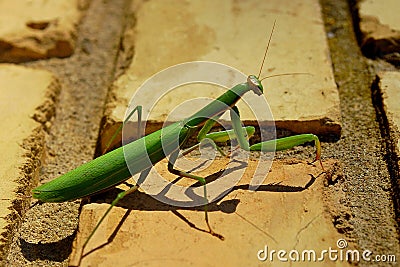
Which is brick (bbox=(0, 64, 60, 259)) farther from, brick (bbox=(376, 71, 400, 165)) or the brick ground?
brick (bbox=(376, 71, 400, 165))

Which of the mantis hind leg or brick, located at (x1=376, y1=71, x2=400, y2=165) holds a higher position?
brick, located at (x1=376, y1=71, x2=400, y2=165)

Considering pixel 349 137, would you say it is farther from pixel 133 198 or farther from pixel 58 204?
pixel 58 204

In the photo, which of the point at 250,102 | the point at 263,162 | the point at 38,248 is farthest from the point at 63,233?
the point at 250,102

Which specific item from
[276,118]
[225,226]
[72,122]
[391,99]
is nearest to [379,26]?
[391,99]

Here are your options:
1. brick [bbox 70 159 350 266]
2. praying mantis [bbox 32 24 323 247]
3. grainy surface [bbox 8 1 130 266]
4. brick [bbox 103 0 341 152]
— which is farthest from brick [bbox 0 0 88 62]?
brick [bbox 70 159 350 266]

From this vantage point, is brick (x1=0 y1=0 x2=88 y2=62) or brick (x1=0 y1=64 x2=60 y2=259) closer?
brick (x1=0 y1=64 x2=60 y2=259)
